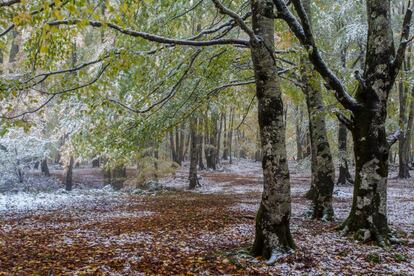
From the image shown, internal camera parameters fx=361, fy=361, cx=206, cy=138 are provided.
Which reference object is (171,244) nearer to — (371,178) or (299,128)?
(371,178)

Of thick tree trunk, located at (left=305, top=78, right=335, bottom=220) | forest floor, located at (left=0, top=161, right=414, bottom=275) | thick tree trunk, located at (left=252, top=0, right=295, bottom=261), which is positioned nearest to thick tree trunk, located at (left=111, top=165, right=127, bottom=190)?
forest floor, located at (left=0, top=161, right=414, bottom=275)

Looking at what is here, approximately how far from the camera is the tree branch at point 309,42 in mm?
6488

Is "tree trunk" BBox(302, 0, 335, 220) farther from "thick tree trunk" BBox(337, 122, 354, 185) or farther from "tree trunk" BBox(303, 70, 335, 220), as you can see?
"thick tree trunk" BBox(337, 122, 354, 185)

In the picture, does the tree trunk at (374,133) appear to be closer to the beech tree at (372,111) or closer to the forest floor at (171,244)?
the beech tree at (372,111)

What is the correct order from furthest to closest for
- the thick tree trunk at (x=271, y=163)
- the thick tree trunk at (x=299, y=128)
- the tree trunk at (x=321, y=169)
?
the thick tree trunk at (x=299, y=128) < the tree trunk at (x=321, y=169) < the thick tree trunk at (x=271, y=163)

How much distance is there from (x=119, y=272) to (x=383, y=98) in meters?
5.67

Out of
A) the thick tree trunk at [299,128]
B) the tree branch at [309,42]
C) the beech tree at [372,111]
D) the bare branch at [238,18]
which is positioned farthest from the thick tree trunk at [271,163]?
the thick tree trunk at [299,128]

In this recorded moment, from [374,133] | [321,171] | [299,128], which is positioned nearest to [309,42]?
[374,133]

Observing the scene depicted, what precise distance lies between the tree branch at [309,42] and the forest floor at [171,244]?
2.77 meters

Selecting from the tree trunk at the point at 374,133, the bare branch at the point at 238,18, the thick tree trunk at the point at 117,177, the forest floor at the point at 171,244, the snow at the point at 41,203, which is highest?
the bare branch at the point at 238,18

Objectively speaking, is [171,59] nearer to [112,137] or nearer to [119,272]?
[112,137]

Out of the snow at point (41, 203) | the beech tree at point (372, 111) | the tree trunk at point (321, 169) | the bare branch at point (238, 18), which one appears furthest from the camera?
the snow at point (41, 203)

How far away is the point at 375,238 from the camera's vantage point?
22.0 feet

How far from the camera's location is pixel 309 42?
264 inches
